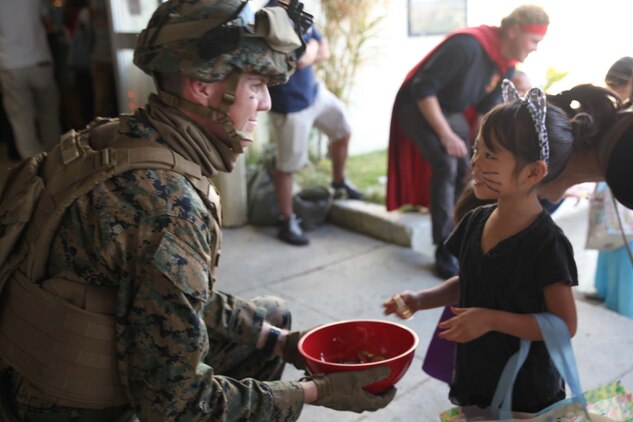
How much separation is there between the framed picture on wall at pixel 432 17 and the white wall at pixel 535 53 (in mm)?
85

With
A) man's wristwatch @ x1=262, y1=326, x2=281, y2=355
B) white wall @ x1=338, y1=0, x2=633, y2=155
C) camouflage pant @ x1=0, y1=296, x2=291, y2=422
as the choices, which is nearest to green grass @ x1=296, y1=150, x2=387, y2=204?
white wall @ x1=338, y1=0, x2=633, y2=155

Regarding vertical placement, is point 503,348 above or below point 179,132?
below

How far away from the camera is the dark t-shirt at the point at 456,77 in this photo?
153 inches

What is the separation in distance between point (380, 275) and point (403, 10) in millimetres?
3536

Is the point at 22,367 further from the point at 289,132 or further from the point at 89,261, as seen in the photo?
the point at 289,132

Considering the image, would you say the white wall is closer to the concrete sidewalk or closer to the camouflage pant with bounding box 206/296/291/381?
the concrete sidewalk

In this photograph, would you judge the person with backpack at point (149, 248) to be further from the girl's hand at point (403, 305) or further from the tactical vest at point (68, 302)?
the girl's hand at point (403, 305)

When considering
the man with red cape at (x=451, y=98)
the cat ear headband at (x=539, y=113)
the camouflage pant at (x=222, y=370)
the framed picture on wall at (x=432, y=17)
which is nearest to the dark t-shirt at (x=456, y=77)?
the man with red cape at (x=451, y=98)

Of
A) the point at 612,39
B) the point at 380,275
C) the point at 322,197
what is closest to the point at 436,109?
the point at 380,275

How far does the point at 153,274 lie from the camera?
1566 millimetres

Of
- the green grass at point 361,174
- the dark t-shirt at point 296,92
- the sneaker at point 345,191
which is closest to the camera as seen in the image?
the dark t-shirt at point 296,92

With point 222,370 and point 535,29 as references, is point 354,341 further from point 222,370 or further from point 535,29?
point 535,29

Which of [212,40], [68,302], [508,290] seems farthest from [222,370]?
[212,40]

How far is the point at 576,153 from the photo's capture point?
1.83m
